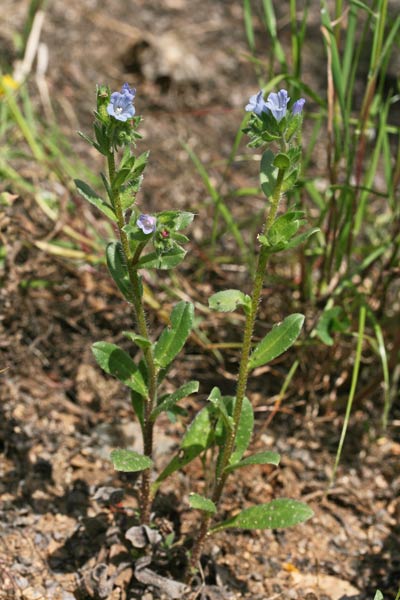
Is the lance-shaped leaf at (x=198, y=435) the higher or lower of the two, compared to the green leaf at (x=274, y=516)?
higher

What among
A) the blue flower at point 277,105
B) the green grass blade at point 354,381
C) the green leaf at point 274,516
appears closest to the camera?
the blue flower at point 277,105

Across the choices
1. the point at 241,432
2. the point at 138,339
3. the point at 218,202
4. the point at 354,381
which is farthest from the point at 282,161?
the point at 218,202

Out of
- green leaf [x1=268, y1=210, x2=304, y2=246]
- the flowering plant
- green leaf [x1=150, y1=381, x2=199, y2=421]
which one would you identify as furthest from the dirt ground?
green leaf [x1=268, y1=210, x2=304, y2=246]

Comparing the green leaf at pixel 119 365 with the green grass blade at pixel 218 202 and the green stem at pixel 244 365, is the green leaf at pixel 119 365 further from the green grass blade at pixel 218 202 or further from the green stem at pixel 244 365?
the green grass blade at pixel 218 202

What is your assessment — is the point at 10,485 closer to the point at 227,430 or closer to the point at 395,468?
the point at 227,430

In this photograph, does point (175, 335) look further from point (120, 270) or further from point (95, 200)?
point (95, 200)

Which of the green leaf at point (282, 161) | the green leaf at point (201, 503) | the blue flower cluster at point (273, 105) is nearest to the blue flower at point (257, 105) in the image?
the blue flower cluster at point (273, 105)
